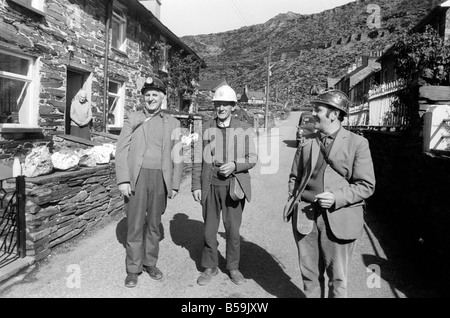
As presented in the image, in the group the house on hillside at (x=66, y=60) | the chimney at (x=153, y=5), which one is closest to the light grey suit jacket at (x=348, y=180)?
the house on hillside at (x=66, y=60)

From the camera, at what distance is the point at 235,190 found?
3.59 meters

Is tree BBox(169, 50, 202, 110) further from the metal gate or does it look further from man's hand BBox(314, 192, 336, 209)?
man's hand BBox(314, 192, 336, 209)

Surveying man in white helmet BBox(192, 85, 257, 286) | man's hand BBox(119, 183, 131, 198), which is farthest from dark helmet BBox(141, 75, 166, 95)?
man's hand BBox(119, 183, 131, 198)

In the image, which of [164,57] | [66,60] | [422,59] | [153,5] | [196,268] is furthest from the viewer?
[153,5]

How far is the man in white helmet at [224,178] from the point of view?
3652 millimetres

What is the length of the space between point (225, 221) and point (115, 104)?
10.1 m

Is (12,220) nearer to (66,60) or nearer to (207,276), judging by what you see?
(207,276)

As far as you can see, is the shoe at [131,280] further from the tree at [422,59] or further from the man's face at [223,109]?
the tree at [422,59]

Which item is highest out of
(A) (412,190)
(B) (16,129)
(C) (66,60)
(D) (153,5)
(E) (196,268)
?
(D) (153,5)

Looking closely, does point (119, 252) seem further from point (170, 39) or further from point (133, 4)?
point (170, 39)

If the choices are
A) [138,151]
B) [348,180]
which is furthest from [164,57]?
[348,180]

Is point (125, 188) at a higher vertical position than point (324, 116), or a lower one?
lower

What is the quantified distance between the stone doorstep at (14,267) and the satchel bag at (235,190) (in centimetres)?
255
